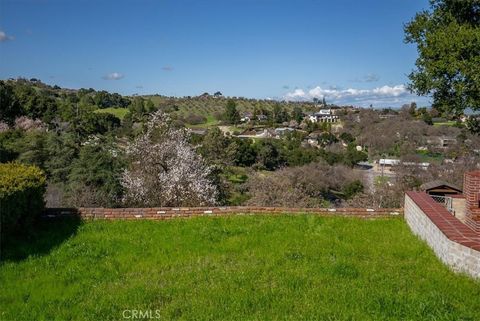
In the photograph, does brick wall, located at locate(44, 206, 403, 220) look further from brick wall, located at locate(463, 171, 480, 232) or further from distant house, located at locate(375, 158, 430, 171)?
distant house, located at locate(375, 158, 430, 171)

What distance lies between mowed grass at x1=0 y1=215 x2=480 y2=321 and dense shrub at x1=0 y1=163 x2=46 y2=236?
421mm

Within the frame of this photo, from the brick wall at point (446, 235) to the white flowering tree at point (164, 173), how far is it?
6.27 meters

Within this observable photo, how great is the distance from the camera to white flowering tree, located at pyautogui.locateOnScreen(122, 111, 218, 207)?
14.0m

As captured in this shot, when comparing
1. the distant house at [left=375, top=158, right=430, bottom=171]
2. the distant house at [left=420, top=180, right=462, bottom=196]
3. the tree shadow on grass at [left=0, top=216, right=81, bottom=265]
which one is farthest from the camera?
the distant house at [left=375, top=158, right=430, bottom=171]

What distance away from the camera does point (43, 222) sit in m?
8.01

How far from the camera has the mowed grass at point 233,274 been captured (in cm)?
427

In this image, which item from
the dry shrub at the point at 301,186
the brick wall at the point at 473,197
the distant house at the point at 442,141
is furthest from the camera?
the distant house at the point at 442,141

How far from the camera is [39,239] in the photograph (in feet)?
23.1

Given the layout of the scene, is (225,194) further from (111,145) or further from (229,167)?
(229,167)

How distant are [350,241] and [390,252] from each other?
736 mm

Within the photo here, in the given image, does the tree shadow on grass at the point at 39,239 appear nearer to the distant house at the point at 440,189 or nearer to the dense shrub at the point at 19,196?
the dense shrub at the point at 19,196

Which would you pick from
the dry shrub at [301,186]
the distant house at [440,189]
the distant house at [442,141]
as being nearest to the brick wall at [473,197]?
the distant house at [440,189]

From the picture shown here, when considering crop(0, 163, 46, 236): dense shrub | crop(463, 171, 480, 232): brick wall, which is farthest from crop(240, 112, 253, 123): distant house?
crop(463, 171, 480, 232): brick wall

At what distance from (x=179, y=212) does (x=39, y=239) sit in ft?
8.33
